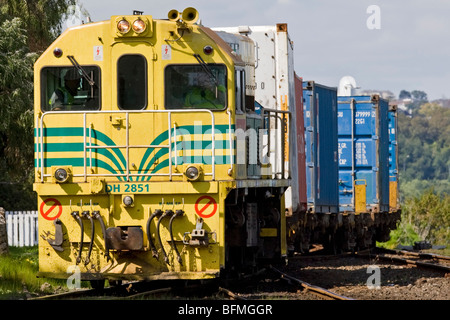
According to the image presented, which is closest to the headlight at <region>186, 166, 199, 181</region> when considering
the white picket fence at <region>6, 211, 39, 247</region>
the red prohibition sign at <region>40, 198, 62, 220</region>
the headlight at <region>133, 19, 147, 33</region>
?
the red prohibition sign at <region>40, 198, 62, 220</region>

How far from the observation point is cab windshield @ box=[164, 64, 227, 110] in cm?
1264

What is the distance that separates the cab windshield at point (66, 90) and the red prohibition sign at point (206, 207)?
81.0 inches

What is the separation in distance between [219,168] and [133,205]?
4.25ft

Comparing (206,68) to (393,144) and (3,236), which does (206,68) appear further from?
(393,144)

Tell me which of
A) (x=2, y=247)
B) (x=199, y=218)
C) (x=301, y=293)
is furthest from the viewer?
(x=2, y=247)

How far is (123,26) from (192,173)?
2.38 meters

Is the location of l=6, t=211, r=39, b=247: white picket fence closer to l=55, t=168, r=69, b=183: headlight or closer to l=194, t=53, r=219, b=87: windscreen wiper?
l=55, t=168, r=69, b=183: headlight

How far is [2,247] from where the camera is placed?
17078 millimetres

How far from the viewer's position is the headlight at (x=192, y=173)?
480 inches

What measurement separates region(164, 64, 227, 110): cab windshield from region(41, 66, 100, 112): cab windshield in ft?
3.44
